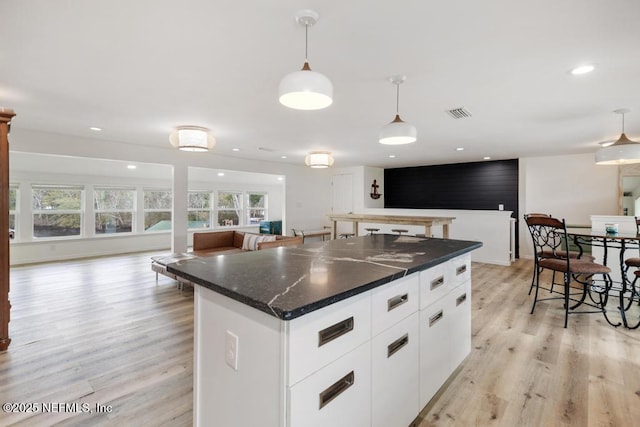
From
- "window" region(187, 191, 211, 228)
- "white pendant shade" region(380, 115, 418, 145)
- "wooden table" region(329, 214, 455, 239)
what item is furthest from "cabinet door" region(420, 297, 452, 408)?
"window" region(187, 191, 211, 228)

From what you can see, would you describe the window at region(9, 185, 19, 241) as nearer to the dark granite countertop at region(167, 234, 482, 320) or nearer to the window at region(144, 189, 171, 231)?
the window at region(144, 189, 171, 231)

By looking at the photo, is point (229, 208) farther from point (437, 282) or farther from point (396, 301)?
point (396, 301)

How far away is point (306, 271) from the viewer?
1.46 m

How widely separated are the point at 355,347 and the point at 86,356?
251cm

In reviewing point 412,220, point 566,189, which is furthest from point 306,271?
point 566,189

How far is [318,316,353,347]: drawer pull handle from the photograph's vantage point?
108 cm

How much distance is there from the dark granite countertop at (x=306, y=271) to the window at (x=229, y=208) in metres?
8.07

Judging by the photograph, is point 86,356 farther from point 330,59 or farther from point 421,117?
point 421,117

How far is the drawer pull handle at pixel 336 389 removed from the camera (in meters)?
1.09

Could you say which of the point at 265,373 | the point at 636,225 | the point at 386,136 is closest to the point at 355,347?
the point at 265,373

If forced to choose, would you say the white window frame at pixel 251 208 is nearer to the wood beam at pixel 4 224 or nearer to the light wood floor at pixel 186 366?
the light wood floor at pixel 186 366

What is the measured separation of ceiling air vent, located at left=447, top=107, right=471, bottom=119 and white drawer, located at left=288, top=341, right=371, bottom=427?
291cm

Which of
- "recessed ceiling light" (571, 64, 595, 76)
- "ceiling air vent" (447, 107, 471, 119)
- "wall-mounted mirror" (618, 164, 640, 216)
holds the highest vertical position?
"ceiling air vent" (447, 107, 471, 119)

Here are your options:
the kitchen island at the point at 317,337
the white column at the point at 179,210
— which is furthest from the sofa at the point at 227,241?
the kitchen island at the point at 317,337
